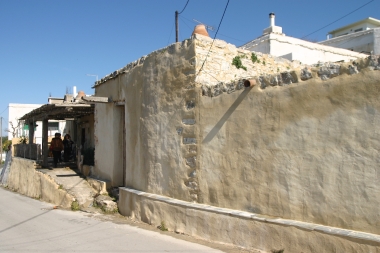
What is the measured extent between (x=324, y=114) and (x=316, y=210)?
1.32 meters

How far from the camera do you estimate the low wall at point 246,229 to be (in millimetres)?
4218

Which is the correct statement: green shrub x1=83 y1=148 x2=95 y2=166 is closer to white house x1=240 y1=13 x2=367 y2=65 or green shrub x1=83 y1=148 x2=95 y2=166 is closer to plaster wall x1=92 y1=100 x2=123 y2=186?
plaster wall x1=92 y1=100 x2=123 y2=186

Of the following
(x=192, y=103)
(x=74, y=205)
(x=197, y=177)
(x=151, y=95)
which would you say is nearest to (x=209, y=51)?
(x=192, y=103)

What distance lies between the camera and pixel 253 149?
5.52 meters

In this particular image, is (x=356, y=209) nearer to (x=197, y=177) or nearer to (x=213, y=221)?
(x=213, y=221)

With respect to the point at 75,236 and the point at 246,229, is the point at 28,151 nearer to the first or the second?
the point at 75,236

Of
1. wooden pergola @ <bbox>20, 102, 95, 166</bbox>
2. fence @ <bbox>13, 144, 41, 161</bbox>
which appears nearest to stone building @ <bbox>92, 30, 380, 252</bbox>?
wooden pergola @ <bbox>20, 102, 95, 166</bbox>

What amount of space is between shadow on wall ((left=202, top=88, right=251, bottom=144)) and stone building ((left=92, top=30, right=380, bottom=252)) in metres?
0.03

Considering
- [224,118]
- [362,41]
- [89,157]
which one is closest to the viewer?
[224,118]

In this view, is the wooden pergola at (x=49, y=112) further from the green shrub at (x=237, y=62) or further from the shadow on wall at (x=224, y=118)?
the shadow on wall at (x=224, y=118)

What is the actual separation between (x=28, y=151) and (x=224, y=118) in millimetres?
14022

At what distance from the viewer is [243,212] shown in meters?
5.59

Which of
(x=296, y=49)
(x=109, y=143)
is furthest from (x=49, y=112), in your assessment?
(x=296, y=49)

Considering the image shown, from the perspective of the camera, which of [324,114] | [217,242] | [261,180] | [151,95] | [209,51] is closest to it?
[324,114]
